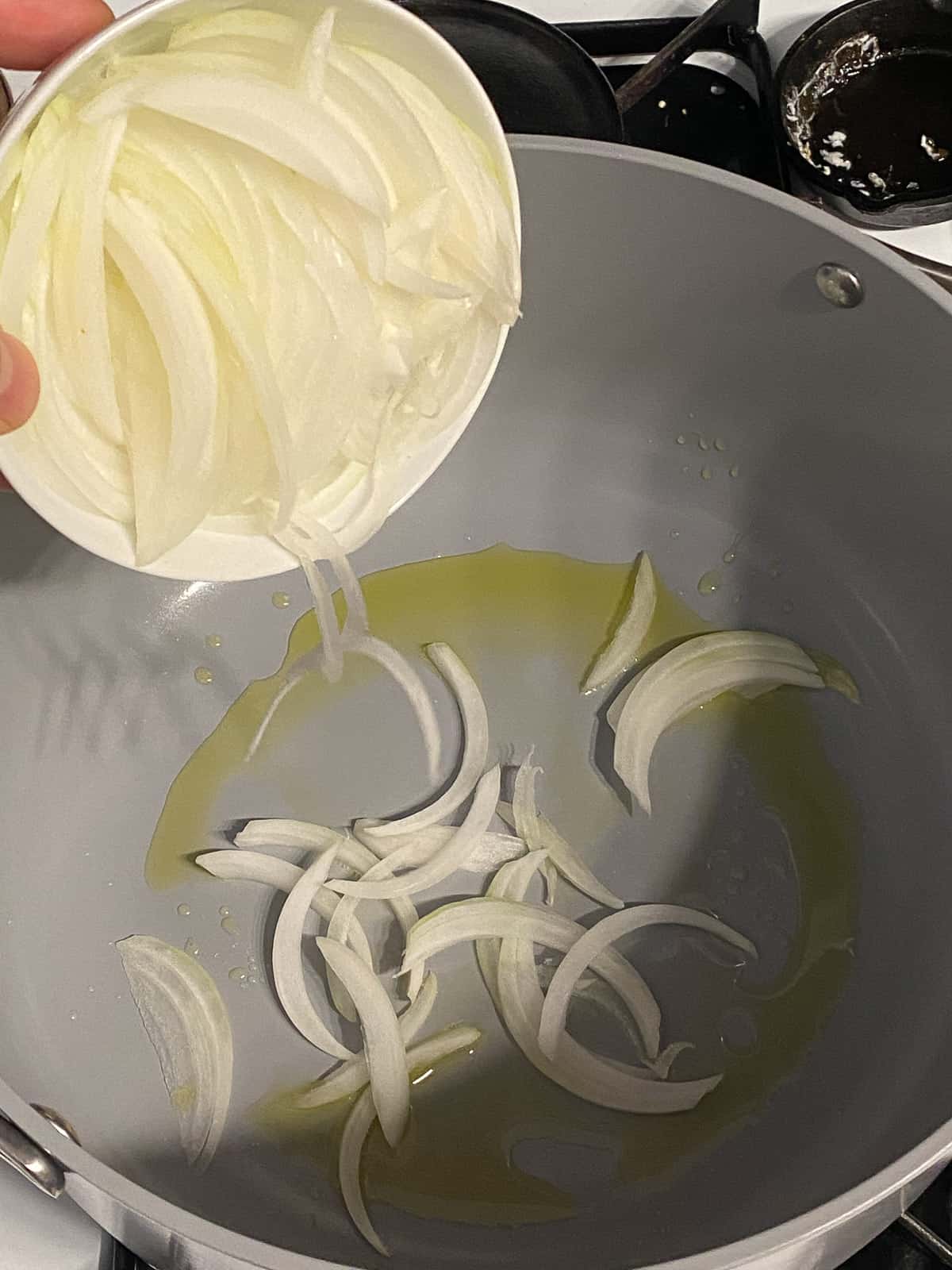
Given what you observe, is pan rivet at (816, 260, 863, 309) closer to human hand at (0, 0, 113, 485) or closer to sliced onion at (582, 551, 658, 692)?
sliced onion at (582, 551, 658, 692)

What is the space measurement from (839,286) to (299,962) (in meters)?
0.63

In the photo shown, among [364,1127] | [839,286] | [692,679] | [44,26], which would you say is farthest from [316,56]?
[364,1127]

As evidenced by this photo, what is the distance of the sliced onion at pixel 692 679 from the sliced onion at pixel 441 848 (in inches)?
4.2

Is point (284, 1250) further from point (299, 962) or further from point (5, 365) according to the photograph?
point (5, 365)

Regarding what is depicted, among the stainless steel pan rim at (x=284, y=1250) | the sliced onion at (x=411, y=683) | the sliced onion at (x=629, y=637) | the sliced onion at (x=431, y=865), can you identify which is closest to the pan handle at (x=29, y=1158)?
the stainless steel pan rim at (x=284, y=1250)

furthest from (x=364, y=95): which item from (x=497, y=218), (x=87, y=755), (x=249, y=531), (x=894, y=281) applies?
→ (x=87, y=755)

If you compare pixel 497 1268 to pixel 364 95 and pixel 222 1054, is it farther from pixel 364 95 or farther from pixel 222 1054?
pixel 364 95

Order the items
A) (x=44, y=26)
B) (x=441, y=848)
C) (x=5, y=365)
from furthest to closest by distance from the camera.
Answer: (x=441, y=848) → (x=44, y=26) → (x=5, y=365)

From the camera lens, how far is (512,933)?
87 centimetres

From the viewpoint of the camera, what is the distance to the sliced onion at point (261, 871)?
89cm

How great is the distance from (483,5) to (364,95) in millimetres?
342

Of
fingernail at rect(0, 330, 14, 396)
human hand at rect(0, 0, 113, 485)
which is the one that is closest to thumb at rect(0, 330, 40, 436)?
fingernail at rect(0, 330, 14, 396)

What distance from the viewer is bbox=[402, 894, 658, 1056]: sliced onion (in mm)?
A: 857

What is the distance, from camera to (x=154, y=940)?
2.88 feet
